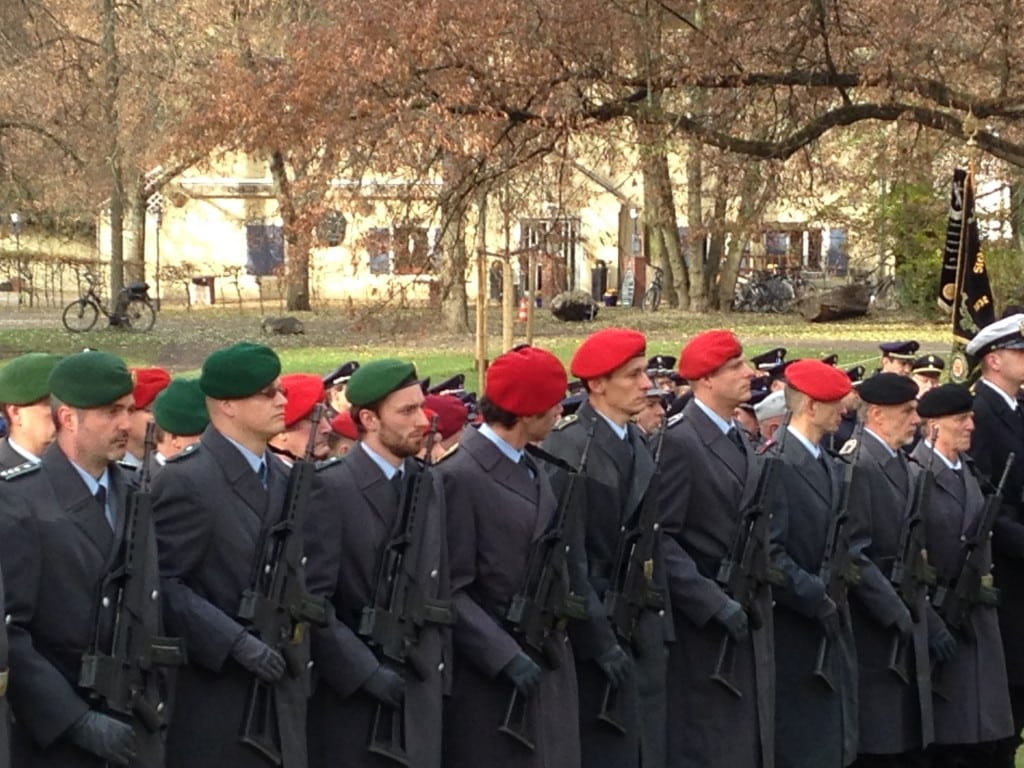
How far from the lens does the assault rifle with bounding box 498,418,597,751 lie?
6.44 metres

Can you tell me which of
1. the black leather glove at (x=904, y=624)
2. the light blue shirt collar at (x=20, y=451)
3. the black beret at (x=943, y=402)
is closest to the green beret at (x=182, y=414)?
the light blue shirt collar at (x=20, y=451)

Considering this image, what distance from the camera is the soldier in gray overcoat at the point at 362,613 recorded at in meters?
6.06

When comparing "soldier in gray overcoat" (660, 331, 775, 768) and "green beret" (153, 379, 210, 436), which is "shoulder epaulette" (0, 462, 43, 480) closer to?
"green beret" (153, 379, 210, 436)

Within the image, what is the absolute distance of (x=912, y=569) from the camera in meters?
8.20

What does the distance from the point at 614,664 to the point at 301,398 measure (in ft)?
5.68

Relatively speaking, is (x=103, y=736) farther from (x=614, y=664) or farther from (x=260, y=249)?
(x=260, y=249)

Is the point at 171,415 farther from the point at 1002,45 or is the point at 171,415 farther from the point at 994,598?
the point at 1002,45

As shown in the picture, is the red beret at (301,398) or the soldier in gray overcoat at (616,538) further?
the red beret at (301,398)

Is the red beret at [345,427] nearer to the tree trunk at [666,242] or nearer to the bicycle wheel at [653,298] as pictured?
the tree trunk at [666,242]

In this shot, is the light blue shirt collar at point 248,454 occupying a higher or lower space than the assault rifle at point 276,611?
higher

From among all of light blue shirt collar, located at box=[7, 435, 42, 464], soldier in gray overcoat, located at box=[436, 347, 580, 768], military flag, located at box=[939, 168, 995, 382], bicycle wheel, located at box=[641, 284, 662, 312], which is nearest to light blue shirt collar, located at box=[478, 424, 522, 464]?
soldier in gray overcoat, located at box=[436, 347, 580, 768]

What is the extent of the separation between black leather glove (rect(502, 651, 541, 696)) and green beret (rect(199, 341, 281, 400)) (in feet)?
4.18

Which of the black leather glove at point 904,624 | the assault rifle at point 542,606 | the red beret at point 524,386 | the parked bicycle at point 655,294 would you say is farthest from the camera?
the parked bicycle at point 655,294

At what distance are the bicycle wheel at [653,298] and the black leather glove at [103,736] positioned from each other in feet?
131
